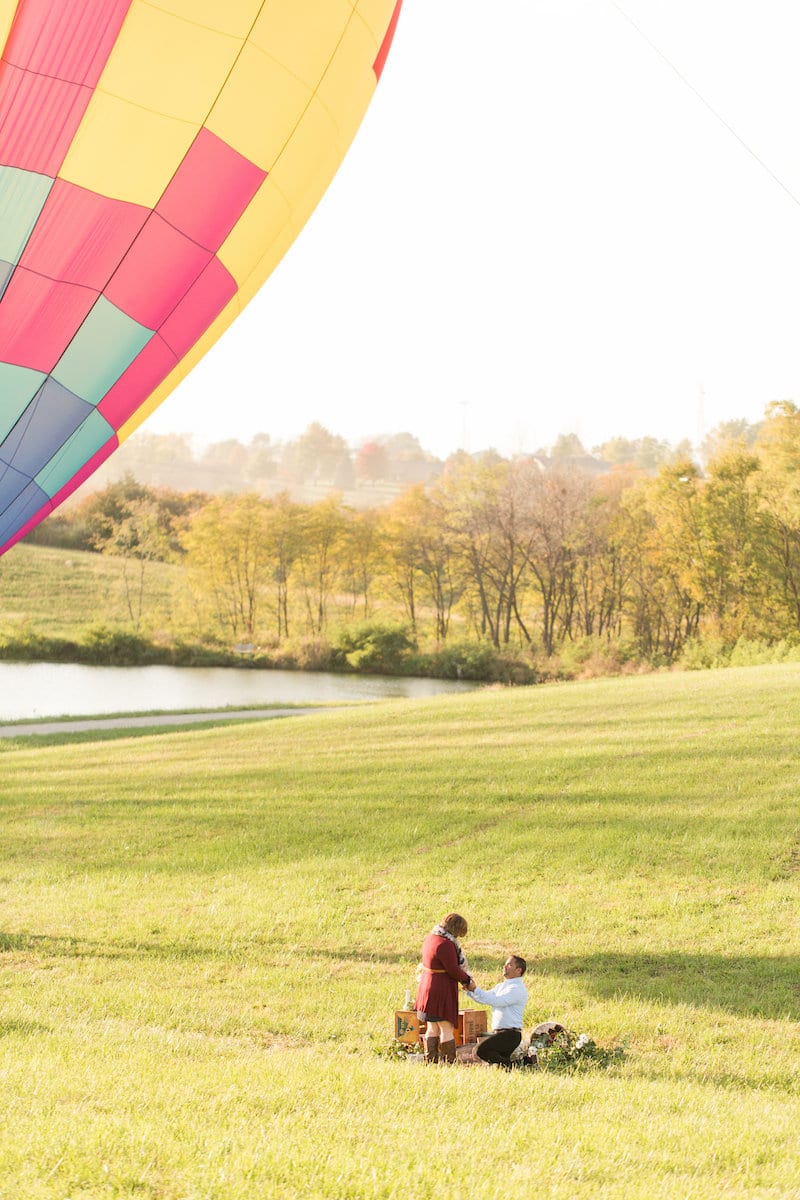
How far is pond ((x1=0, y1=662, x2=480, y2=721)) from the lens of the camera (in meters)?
28.3

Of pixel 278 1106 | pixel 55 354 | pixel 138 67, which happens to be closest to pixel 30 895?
pixel 55 354

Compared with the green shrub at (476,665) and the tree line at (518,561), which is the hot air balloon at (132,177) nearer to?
the green shrub at (476,665)

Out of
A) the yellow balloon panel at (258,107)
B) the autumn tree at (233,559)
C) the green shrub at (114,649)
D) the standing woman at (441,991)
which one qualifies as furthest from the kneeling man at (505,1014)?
the autumn tree at (233,559)

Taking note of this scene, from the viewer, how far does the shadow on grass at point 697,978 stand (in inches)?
248

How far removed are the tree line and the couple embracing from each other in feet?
101

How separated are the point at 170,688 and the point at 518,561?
1693 cm

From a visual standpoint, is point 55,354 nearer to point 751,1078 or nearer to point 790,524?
point 751,1078

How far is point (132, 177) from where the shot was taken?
19.3ft

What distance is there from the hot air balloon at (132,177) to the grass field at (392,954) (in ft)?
10.5

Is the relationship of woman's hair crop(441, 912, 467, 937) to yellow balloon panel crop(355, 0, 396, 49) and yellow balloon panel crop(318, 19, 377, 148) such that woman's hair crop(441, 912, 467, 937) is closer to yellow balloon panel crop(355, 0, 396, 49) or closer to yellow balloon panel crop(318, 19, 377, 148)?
yellow balloon panel crop(318, 19, 377, 148)

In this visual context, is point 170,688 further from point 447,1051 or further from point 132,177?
point 447,1051

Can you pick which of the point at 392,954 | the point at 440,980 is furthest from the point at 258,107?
the point at 392,954

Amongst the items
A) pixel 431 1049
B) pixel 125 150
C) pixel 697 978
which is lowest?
pixel 697 978

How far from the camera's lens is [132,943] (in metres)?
7.50
